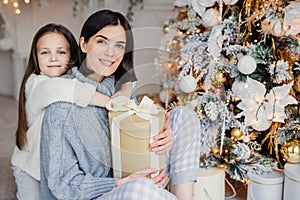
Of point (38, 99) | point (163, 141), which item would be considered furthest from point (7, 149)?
point (163, 141)

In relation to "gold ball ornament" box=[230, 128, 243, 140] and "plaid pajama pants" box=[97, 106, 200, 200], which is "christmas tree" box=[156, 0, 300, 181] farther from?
"plaid pajama pants" box=[97, 106, 200, 200]

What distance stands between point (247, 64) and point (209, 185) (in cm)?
45

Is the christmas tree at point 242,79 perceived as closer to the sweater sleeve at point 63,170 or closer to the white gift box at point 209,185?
the white gift box at point 209,185

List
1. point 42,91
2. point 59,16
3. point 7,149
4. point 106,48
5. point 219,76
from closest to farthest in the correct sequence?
point 106,48, point 42,91, point 219,76, point 7,149, point 59,16

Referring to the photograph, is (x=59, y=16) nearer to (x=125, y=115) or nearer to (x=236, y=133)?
(x=236, y=133)

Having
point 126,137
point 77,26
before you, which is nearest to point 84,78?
point 126,137

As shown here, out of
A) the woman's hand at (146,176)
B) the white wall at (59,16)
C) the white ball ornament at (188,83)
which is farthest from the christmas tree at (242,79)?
the white wall at (59,16)

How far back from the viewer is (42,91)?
1272 mm

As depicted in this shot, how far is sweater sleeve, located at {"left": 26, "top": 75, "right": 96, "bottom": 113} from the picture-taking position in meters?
1.17

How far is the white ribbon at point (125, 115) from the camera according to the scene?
1.14 metres

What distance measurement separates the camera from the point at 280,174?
165cm

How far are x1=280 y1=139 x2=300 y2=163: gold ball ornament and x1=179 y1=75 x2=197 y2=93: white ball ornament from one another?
0.39 meters

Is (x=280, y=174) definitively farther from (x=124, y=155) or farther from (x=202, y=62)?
(x=124, y=155)

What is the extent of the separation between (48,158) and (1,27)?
5.36ft
